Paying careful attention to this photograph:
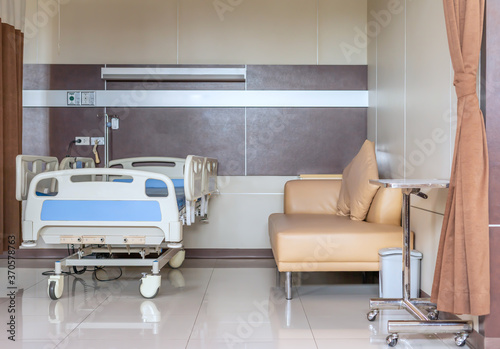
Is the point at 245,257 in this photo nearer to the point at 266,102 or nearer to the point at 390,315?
the point at 266,102

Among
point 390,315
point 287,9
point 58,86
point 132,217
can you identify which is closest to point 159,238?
point 132,217

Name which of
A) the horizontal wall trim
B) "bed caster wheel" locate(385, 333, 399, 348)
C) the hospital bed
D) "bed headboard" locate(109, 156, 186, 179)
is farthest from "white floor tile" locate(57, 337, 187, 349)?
the horizontal wall trim

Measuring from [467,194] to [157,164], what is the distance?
3.45 m

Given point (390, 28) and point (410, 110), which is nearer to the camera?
point (410, 110)

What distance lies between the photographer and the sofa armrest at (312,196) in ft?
14.6

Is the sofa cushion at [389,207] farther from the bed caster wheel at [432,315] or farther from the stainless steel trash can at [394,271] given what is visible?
the bed caster wheel at [432,315]

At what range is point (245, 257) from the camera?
16.4 ft

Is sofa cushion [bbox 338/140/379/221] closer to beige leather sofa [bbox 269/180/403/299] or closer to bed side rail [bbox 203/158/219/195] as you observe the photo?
beige leather sofa [bbox 269/180/403/299]

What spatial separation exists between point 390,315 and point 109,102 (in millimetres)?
3494

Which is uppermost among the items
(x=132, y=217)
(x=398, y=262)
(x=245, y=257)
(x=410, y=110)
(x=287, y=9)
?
(x=287, y=9)

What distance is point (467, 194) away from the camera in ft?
7.27

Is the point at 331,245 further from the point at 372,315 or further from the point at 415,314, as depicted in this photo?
the point at 415,314

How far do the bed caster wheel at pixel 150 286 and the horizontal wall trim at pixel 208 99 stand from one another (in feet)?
7.28

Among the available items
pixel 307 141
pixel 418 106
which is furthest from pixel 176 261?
pixel 418 106
